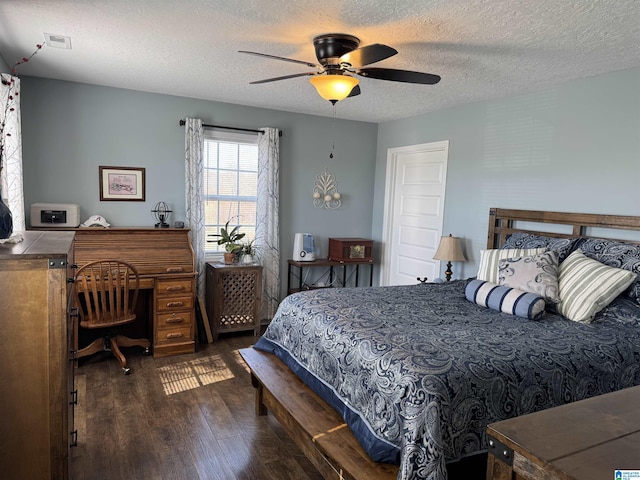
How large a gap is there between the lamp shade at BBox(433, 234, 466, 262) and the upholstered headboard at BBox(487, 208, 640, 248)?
29cm

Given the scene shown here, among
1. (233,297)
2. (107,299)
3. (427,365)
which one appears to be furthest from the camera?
(233,297)

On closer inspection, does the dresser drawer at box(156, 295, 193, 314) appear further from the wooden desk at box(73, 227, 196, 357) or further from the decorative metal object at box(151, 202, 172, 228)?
the decorative metal object at box(151, 202, 172, 228)

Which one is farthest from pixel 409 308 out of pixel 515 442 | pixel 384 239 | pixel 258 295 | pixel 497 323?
pixel 384 239

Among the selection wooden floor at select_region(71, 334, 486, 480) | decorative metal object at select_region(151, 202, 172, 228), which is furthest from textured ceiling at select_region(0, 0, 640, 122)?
wooden floor at select_region(71, 334, 486, 480)

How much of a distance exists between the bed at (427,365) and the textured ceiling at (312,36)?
3.97 feet

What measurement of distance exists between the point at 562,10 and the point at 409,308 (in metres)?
1.71

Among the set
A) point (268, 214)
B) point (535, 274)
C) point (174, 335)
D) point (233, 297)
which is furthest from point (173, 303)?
point (535, 274)

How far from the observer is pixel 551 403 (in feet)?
6.40

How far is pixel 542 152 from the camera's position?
3553 mm

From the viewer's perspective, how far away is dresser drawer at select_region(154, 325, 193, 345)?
3.80 metres

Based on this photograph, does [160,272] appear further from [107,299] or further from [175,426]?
[175,426]

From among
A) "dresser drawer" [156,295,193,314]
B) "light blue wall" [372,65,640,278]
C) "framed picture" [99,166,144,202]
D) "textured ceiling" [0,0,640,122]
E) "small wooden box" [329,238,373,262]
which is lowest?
"dresser drawer" [156,295,193,314]

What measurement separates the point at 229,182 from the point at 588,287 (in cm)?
342

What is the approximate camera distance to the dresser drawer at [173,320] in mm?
3795
